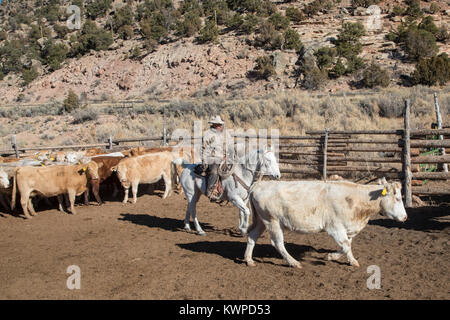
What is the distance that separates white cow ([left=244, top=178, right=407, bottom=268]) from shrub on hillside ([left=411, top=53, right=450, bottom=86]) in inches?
914

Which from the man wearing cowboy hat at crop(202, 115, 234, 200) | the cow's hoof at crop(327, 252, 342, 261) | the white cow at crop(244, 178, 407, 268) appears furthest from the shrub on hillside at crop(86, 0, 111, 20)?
the cow's hoof at crop(327, 252, 342, 261)

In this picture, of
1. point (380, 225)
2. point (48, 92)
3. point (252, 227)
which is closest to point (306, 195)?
point (252, 227)

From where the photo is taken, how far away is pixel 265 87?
107 ft

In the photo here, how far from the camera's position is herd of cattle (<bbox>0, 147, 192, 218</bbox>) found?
931 cm

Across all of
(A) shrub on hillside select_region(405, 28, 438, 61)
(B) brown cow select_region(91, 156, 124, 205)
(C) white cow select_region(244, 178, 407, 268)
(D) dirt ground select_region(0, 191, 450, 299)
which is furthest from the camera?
(A) shrub on hillside select_region(405, 28, 438, 61)

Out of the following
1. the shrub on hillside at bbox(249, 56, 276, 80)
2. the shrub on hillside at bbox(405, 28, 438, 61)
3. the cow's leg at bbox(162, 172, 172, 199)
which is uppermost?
the shrub on hillside at bbox(405, 28, 438, 61)

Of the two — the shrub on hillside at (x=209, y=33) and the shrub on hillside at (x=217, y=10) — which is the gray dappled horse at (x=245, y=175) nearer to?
the shrub on hillside at (x=209, y=33)

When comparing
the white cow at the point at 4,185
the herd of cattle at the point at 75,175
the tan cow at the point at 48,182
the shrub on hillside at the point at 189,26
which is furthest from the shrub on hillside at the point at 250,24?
the white cow at the point at 4,185

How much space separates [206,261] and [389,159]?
7131 millimetres

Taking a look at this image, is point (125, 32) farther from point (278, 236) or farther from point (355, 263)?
point (355, 263)

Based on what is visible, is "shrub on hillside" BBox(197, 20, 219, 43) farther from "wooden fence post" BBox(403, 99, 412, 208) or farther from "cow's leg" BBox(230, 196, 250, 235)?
"cow's leg" BBox(230, 196, 250, 235)

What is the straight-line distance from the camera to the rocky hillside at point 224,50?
31.9m

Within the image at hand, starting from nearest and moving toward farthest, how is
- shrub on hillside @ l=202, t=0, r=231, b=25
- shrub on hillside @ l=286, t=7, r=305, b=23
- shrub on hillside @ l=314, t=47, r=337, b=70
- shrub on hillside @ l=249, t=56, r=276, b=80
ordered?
1. shrub on hillside @ l=314, t=47, r=337, b=70
2. shrub on hillside @ l=249, t=56, r=276, b=80
3. shrub on hillside @ l=286, t=7, r=305, b=23
4. shrub on hillside @ l=202, t=0, r=231, b=25

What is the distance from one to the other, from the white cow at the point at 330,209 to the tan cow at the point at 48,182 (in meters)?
6.20
